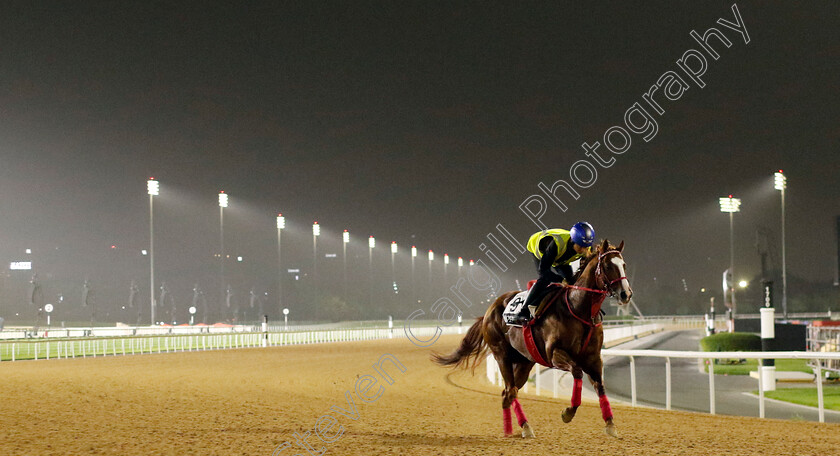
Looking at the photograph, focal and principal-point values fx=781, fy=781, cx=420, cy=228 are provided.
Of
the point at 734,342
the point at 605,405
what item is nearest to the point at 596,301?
the point at 605,405

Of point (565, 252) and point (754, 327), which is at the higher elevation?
point (565, 252)

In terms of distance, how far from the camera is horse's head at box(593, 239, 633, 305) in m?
6.10

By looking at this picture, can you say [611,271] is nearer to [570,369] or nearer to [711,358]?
[570,369]

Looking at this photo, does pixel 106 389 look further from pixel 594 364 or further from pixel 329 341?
pixel 329 341

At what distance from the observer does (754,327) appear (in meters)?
30.0

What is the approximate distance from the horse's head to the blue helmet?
288 mm

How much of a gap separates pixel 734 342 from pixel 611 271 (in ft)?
55.9

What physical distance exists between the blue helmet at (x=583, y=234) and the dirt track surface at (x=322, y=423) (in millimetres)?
1715

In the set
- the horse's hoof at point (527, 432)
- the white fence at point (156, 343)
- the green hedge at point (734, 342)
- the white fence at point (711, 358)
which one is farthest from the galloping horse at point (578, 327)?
the white fence at point (156, 343)

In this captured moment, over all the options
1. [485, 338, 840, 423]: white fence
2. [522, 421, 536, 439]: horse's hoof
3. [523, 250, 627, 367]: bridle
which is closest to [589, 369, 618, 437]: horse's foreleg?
[523, 250, 627, 367]: bridle

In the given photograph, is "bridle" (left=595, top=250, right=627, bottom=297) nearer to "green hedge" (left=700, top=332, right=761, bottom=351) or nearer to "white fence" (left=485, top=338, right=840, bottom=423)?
"white fence" (left=485, top=338, right=840, bottom=423)

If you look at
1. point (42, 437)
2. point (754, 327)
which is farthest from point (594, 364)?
point (754, 327)

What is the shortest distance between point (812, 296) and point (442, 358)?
113426 millimetres

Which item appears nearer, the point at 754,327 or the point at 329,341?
the point at 754,327
